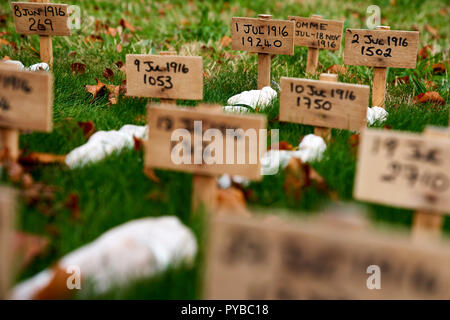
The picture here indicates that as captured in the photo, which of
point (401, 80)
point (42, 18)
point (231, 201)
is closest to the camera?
point (231, 201)

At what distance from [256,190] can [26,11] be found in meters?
2.18

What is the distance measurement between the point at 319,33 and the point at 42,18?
165 centimetres

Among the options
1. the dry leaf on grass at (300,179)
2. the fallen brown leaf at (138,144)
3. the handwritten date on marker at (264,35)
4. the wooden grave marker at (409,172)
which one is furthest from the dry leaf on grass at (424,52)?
the wooden grave marker at (409,172)

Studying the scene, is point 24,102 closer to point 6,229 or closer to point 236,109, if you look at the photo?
point 6,229

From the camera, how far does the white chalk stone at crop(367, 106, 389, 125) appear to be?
2.89 metres

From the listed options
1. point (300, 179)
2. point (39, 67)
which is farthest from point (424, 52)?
point (300, 179)

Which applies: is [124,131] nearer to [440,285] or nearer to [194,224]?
[194,224]

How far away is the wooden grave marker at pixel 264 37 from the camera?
3338mm

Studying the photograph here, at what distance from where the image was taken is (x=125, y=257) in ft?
5.11

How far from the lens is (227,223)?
1185 millimetres

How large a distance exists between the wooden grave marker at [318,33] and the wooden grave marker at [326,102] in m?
1.33

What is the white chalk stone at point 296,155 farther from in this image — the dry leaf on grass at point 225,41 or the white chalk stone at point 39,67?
the dry leaf on grass at point 225,41

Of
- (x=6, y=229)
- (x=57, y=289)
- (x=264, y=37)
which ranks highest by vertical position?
(x=264, y=37)
